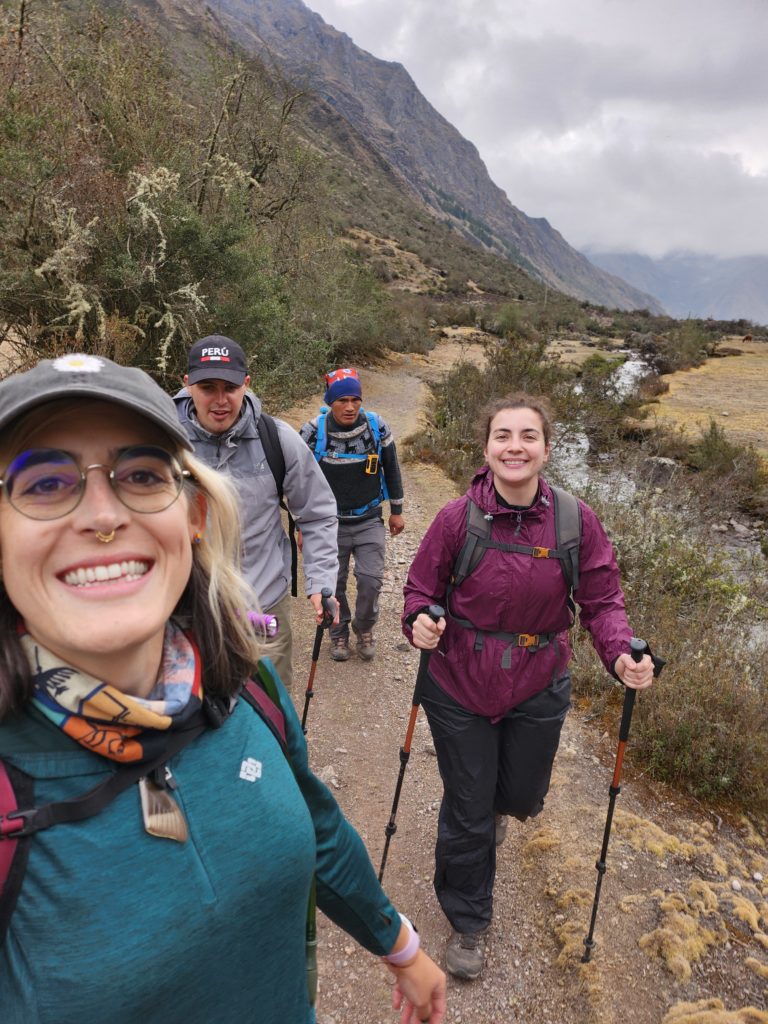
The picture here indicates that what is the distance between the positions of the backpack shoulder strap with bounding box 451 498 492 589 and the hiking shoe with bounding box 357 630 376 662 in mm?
2833

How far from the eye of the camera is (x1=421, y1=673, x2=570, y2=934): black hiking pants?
2428 mm

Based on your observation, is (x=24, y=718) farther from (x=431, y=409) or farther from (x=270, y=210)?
(x=270, y=210)

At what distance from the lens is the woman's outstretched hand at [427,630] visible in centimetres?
226

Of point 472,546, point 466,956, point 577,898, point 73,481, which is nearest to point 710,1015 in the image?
point 577,898

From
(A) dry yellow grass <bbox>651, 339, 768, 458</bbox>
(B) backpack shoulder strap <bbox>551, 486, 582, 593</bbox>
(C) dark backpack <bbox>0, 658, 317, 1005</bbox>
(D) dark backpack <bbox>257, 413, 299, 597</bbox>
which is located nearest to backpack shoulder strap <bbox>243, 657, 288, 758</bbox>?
(C) dark backpack <bbox>0, 658, 317, 1005</bbox>

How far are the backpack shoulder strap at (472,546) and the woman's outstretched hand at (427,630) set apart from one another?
0.75 feet

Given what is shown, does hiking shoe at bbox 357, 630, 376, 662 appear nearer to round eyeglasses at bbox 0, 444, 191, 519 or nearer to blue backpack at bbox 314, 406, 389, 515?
blue backpack at bbox 314, 406, 389, 515

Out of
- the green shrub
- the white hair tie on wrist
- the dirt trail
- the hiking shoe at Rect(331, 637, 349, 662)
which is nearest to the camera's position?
the white hair tie on wrist

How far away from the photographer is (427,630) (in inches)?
90.0

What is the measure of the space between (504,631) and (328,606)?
0.96 meters

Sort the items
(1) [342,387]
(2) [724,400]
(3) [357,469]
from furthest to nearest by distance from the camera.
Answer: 1. (2) [724,400]
2. (3) [357,469]
3. (1) [342,387]

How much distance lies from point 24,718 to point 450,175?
228001 millimetres

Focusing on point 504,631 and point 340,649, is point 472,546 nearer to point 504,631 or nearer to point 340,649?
point 504,631

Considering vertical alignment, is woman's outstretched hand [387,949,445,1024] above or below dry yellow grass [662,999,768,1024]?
above
